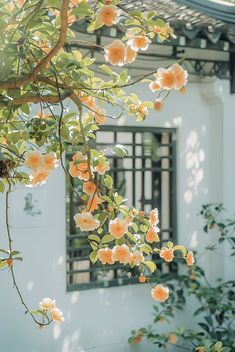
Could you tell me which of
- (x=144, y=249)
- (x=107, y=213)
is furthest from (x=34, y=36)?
(x=144, y=249)

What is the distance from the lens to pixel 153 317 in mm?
5531

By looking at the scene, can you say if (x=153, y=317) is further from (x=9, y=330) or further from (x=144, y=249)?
(x=144, y=249)

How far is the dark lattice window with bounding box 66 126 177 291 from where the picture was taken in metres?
5.22

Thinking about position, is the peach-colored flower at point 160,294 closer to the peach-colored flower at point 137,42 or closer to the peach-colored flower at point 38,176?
the peach-colored flower at point 38,176

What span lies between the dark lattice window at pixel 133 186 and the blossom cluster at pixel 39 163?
2930mm

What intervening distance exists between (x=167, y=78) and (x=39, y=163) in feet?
1.45

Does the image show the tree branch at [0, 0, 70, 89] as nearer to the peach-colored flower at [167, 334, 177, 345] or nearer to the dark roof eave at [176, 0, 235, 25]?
the dark roof eave at [176, 0, 235, 25]

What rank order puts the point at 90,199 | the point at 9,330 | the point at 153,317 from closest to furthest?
the point at 90,199, the point at 9,330, the point at 153,317

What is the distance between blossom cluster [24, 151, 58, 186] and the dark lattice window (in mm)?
2930

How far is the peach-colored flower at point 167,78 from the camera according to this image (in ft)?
6.24

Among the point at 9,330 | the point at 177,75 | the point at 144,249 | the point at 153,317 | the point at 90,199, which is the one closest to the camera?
the point at 177,75

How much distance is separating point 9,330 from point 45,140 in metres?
3.04

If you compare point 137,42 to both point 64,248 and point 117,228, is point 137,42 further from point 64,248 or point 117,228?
point 64,248

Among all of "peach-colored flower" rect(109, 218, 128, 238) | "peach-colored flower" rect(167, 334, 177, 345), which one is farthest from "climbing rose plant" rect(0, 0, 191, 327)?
"peach-colored flower" rect(167, 334, 177, 345)
